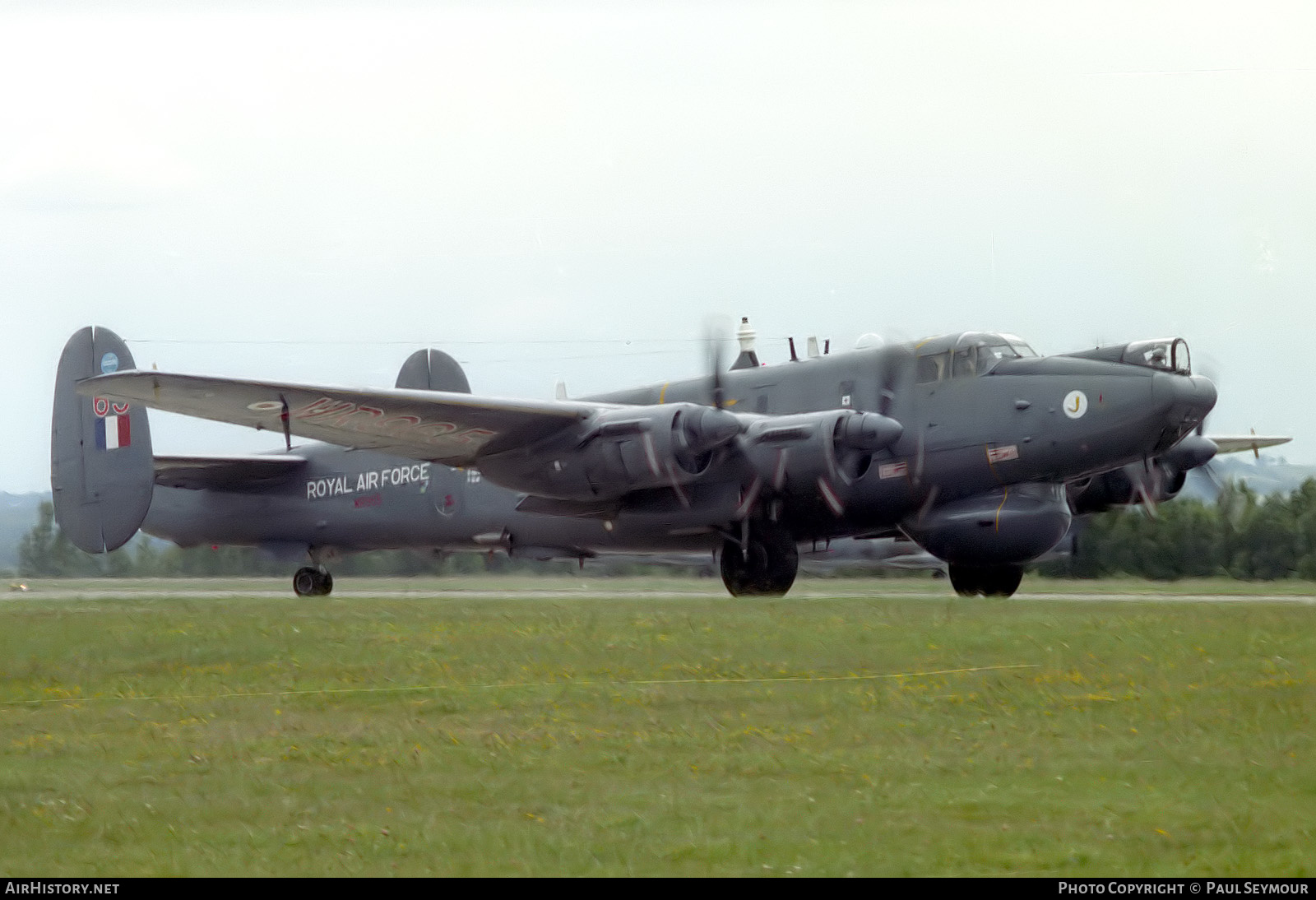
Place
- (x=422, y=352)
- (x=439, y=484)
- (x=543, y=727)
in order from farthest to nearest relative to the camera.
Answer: (x=422, y=352) < (x=439, y=484) < (x=543, y=727)

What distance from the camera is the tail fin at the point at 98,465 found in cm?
2945

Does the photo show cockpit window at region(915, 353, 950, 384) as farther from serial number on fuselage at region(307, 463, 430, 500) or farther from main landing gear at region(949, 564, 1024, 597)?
serial number on fuselage at region(307, 463, 430, 500)

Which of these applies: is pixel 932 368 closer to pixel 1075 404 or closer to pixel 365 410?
pixel 1075 404

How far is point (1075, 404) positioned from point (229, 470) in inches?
704

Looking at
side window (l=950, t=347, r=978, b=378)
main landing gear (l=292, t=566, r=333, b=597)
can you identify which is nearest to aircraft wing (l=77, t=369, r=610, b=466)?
side window (l=950, t=347, r=978, b=378)

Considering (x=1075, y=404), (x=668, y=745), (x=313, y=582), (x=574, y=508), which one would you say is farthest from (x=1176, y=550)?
(x=668, y=745)

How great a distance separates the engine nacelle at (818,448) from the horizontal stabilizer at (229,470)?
12130mm

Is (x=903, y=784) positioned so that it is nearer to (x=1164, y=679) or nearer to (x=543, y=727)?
(x=543, y=727)

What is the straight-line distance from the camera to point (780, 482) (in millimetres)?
23406

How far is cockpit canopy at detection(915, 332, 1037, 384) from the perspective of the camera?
23.6m

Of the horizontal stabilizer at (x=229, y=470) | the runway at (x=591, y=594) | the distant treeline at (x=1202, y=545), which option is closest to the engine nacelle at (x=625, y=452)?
the runway at (x=591, y=594)

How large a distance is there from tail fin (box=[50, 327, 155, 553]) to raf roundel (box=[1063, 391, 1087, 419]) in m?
17.5
